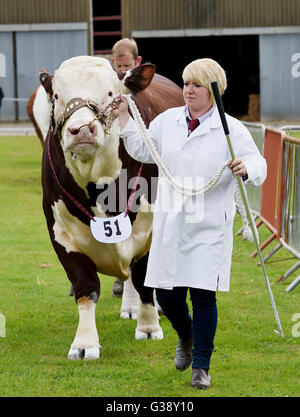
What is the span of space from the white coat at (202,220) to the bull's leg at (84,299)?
1.08 m

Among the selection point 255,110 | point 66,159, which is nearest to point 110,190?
point 66,159

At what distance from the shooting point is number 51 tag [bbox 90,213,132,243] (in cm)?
602

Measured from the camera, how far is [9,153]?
2247cm

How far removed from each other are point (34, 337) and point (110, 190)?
4.57 ft

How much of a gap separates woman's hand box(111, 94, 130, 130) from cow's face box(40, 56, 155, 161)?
0.11 meters

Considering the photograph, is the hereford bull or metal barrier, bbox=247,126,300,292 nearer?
the hereford bull

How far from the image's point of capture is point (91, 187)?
600cm

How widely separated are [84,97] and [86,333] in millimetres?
1688

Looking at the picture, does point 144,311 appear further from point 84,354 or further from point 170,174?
point 170,174

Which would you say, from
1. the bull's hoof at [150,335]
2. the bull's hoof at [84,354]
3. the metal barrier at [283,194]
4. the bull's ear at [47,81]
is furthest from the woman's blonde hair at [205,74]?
the metal barrier at [283,194]

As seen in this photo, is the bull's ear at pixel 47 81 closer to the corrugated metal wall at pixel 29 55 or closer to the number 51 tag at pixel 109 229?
the number 51 tag at pixel 109 229

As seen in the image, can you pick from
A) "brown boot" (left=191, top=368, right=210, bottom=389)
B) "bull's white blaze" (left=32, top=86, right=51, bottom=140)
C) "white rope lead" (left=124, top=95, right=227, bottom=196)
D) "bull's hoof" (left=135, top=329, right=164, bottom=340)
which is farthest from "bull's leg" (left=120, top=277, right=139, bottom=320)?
"bull's white blaze" (left=32, top=86, right=51, bottom=140)

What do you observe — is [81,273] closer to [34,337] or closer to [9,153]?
[34,337]

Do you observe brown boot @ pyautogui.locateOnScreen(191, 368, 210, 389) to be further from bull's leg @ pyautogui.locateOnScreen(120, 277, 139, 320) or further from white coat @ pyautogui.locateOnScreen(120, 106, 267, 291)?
bull's leg @ pyautogui.locateOnScreen(120, 277, 139, 320)
